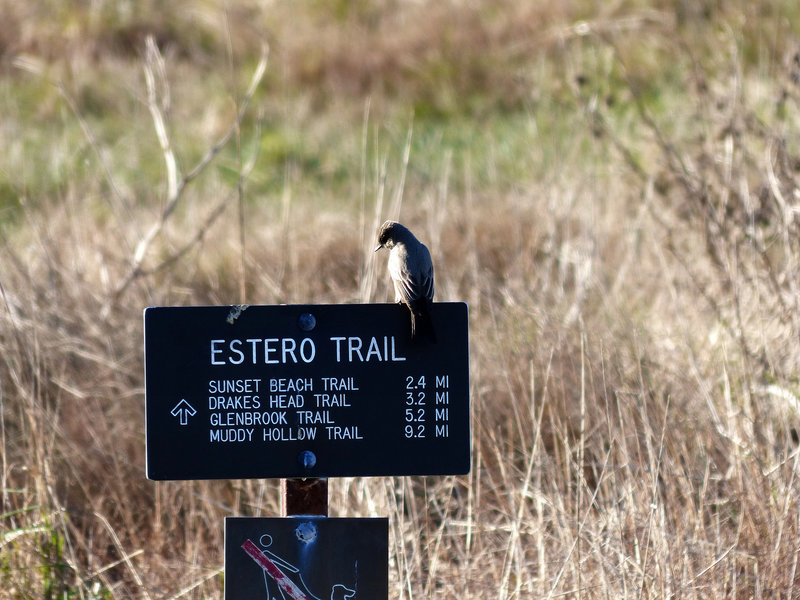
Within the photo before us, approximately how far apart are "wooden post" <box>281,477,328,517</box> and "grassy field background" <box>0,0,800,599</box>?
1.51ft

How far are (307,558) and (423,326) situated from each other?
50cm

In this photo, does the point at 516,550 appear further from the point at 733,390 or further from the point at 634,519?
the point at 733,390

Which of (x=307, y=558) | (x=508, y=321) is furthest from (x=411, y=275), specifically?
(x=508, y=321)

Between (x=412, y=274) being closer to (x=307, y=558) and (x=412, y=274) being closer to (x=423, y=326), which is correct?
(x=423, y=326)

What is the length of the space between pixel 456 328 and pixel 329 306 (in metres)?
0.25

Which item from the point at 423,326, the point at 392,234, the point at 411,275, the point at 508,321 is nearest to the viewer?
the point at 423,326

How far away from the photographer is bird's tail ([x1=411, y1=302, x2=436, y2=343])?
75.3 inches

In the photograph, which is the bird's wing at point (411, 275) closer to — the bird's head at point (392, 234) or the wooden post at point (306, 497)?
the bird's head at point (392, 234)

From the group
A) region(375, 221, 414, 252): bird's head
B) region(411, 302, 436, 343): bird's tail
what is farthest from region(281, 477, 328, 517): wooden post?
region(375, 221, 414, 252): bird's head

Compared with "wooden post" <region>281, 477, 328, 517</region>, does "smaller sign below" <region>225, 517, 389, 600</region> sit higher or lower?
lower

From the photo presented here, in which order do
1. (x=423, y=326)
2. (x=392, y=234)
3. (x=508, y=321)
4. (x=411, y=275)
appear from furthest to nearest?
(x=508, y=321), (x=392, y=234), (x=411, y=275), (x=423, y=326)

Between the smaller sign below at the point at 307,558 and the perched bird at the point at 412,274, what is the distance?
0.39 m

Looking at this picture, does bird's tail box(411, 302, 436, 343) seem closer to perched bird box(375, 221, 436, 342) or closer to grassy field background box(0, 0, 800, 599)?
perched bird box(375, 221, 436, 342)

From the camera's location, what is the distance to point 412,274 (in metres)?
2.11
